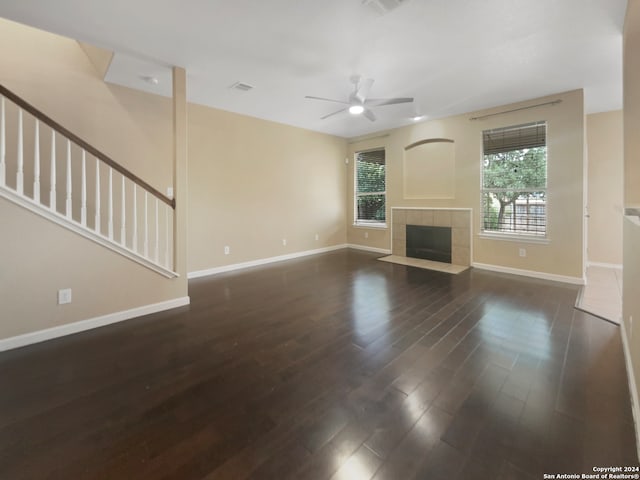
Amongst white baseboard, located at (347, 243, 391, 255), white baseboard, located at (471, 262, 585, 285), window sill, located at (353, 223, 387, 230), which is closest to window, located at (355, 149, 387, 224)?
window sill, located at (353, 223, 387, 230)

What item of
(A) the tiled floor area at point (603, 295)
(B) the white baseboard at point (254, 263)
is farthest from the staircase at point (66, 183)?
(A) the tiled floor area at point (603, 295)

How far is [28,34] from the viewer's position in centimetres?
321

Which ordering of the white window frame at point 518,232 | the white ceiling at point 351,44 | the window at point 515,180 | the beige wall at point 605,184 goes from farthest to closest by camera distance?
1. the beige wall at point 605,184
2. the window at point 515,180
3. the white window frame at point 518,232
4. the white ceiling at point 351,44

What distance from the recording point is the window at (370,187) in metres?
6.77

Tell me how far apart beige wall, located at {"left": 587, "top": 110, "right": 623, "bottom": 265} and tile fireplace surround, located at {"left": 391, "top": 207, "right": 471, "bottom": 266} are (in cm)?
226

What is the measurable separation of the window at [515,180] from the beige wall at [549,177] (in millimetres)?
127

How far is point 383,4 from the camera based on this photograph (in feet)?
7.48

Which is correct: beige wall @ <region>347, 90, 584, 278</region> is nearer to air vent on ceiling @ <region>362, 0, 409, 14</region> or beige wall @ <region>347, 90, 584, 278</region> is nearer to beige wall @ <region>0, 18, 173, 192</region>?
air vent on ceiling @ <region>362, 0, 409, 14</region>

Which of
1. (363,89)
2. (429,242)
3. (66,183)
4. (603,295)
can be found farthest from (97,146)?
(603,295)

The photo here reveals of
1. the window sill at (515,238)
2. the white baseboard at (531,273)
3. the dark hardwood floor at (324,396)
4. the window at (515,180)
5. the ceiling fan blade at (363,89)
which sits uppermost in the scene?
the ceiling fan blade at (363,89)

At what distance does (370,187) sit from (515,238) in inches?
130

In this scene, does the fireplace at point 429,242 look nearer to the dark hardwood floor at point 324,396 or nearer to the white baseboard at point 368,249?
the white baseboard at point 368,249

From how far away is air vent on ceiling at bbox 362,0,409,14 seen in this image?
7.41ft

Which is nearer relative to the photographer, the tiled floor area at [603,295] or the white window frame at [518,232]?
the tiled floor area at [603,295]
